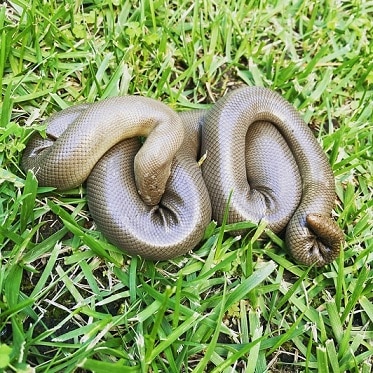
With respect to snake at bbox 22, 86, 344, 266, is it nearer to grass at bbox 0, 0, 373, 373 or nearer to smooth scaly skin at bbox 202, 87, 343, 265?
smooth scaly skin at bbox 202, 87, 343, 265

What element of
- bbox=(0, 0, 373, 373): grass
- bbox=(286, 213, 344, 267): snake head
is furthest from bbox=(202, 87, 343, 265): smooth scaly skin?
bbox=(0, 0, 373, 373): grass

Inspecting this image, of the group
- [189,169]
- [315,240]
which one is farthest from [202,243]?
[315,240]

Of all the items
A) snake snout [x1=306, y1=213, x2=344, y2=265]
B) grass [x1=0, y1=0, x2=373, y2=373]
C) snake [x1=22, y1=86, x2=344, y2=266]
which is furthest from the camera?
snake snout [x1=306, y1=213, x2=344, y2=265]

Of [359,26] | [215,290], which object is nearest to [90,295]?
[215,290]

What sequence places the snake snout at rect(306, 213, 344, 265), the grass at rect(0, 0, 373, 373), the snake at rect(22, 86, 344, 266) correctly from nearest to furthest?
the grass at rect(0, 0, 373, 373) < the snake at rect(22, 86, 344, 266) < the snake snout at rect(306, 213, 344, 265)

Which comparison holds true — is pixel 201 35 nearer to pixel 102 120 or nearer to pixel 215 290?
pixel 102 120

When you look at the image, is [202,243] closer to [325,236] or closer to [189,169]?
[189,169]

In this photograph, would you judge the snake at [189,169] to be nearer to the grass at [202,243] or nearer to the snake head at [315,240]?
the snake head at [315,240]

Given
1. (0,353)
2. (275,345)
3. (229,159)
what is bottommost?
(275,345)
